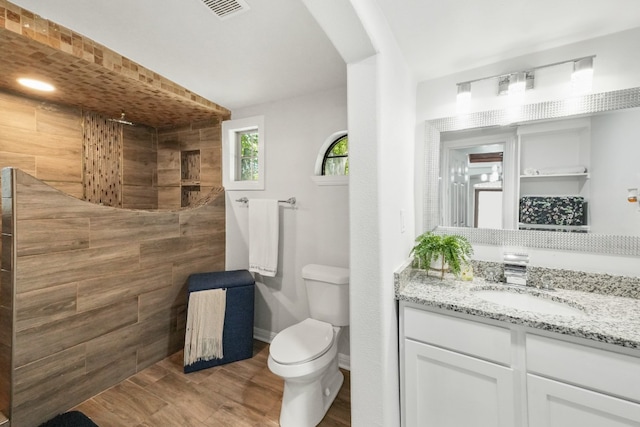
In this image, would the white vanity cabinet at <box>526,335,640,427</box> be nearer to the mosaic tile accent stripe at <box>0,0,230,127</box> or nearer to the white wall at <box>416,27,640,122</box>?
the white wall at <box>416,27,640,122</box>

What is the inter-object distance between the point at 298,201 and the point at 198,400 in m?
1.59

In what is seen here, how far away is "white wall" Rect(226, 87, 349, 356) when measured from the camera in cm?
221

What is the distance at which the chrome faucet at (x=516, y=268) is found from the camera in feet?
5.08

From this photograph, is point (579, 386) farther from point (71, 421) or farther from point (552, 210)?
point (71, 421)

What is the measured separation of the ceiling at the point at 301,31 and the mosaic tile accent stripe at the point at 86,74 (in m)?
0.06

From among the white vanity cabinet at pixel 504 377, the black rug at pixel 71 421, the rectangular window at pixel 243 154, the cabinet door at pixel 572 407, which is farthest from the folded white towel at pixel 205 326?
the cabinet door at pixel 572 407

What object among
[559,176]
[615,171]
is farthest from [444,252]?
[615,171]

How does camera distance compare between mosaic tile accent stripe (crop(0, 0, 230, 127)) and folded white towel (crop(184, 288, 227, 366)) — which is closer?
mosaic tile accent stripe (crop(0, 0, 230, 127))

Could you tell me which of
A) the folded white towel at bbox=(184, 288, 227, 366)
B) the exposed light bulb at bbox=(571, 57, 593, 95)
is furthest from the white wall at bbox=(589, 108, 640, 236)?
the folded white towel at bbox=(184, 288, 227, 366)

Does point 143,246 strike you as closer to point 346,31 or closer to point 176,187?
point 176,187

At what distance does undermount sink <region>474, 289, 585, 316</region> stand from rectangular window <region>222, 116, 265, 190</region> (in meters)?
1.95

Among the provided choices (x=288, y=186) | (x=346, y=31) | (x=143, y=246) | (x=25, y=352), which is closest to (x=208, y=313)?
(x=143, y=246)

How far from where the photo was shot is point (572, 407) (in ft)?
3.43

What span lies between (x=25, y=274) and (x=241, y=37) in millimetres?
1799
